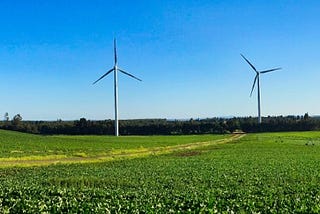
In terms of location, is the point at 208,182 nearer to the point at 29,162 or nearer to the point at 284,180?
the point at 284,180

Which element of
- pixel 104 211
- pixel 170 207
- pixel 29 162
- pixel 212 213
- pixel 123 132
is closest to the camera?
pixel 212 213

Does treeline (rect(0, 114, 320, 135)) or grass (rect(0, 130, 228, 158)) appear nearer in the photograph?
grass (rect(0, 130, 228, 158))

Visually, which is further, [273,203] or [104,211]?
[273,203]

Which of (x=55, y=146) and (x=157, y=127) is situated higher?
(x=157, y=127)

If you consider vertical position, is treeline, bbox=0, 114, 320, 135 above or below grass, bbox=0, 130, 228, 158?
above

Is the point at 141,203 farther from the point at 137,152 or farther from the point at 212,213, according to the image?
the point at 137,152

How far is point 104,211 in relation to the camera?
1570cm

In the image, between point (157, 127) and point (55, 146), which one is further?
point (157, 127)

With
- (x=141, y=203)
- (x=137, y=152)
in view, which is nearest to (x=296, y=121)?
(x=137, y=152)

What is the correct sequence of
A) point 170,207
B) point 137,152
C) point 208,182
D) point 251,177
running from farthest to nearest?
point 137,152
point 251,177
point 208,182
point 170,207

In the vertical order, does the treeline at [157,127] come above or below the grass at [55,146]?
above

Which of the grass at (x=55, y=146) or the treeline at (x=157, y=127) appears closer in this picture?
the grass at (x=55, y=146)

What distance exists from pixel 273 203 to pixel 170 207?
467 cm

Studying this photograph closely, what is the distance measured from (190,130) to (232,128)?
18.2m
